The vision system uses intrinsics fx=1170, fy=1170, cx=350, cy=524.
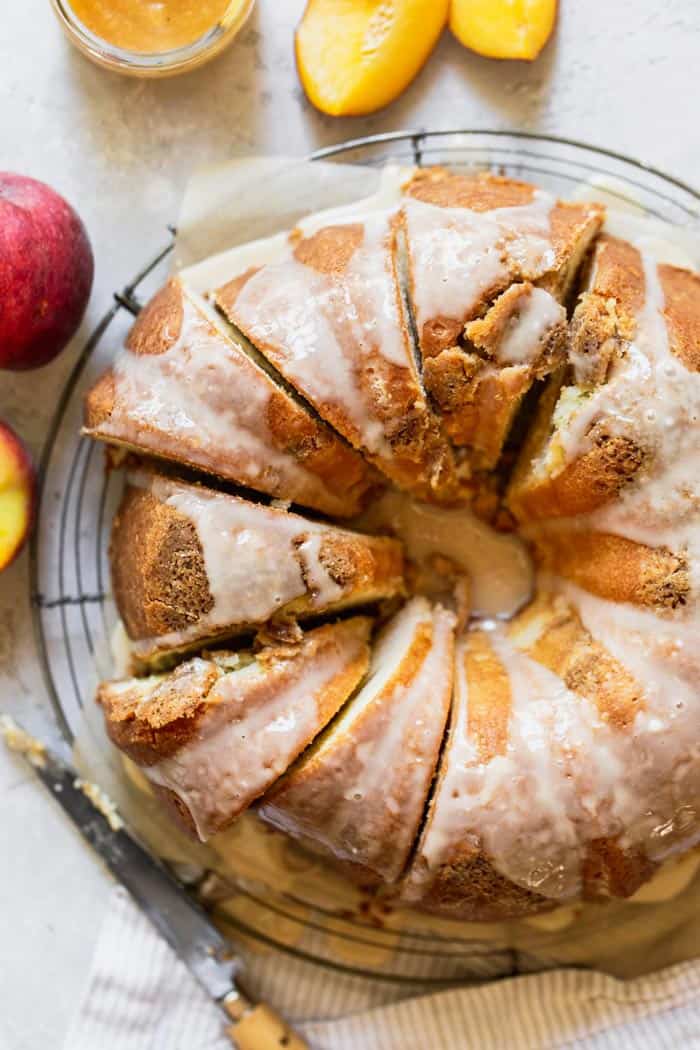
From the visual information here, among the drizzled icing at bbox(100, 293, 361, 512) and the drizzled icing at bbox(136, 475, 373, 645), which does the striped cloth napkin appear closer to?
the drizzled icing at bbox(136, 475, 373, 645)

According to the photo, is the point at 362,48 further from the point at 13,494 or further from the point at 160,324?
the point at 13,494

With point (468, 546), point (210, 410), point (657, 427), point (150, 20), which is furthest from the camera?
point (468, 546)

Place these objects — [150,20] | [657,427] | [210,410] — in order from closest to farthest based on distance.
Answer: [657,427] → [210,410] → [150,20]

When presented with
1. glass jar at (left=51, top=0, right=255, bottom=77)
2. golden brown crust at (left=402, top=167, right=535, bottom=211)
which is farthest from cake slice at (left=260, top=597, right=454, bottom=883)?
glass jar at (left=51, top=0, right=255, bottom=77)

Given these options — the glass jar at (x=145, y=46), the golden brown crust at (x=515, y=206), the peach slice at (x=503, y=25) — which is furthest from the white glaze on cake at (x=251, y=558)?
the peach slice at (x=503, y=25)

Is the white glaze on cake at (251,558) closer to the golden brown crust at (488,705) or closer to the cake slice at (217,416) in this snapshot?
the cake slice at (217,416)

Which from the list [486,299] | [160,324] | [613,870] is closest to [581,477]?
[486,299]
